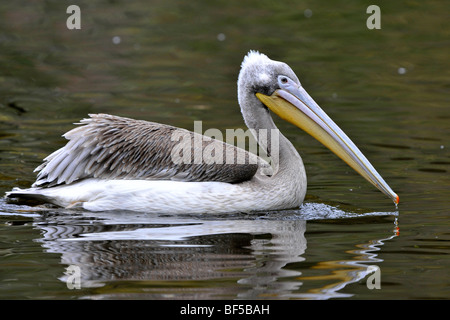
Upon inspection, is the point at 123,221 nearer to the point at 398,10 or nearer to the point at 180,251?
the point at 180,251

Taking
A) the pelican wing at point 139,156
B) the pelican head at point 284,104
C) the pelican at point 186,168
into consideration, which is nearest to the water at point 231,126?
the pelican at point 186,168

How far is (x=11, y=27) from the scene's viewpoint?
50.9 feet

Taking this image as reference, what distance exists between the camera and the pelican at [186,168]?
21.1 ft

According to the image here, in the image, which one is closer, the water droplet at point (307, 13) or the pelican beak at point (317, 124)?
the pelican beak at point (317, 124)

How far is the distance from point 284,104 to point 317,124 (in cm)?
35

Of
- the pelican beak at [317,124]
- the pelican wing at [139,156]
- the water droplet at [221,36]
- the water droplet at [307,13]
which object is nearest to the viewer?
the pelican beak at [317,124]

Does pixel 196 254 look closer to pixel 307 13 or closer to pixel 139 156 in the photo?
pixel 139 156

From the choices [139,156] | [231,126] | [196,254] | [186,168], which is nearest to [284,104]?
[186,168]

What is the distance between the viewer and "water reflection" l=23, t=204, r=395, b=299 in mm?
4609

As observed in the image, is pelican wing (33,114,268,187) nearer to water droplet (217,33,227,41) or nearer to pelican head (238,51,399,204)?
pelican head (238,51,399,204)

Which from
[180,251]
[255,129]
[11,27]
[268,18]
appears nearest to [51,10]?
[11,27]

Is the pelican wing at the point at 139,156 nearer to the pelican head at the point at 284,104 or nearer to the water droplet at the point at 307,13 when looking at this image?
the pelican head at the point at 284,104
